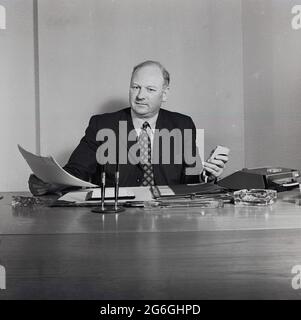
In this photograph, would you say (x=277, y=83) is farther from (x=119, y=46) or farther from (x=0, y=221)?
(x=0, y=221)

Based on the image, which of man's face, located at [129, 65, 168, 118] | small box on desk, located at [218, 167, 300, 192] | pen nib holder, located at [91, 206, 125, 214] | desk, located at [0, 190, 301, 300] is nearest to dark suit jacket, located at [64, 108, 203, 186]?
man's face, located at [129, 65, 168, 118]

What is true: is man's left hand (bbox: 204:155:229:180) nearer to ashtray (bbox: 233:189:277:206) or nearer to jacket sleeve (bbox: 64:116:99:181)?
ashtray (bbox: 233:189:277:206)

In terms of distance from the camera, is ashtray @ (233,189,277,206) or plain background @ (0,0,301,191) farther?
plain background @ (0,0,301,191)

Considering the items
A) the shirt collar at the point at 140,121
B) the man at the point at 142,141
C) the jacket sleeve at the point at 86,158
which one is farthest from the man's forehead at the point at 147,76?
the jacket sleeve at the point at 86,158

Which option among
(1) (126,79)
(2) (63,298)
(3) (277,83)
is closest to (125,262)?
(2) (63,298)

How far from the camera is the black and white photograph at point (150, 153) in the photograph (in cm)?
117

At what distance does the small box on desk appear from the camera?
5.99ft

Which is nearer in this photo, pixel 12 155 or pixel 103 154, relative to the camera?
pixel 103 154

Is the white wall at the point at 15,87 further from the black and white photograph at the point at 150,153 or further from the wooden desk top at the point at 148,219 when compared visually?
the wooden desk top at the point at 148,219

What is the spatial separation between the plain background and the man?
691mm

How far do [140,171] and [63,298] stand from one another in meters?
1.42

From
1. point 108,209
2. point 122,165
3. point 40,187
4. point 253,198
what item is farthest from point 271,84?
point 108,209

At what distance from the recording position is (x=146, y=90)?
8.43 ft

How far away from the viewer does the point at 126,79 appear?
10.8ft
